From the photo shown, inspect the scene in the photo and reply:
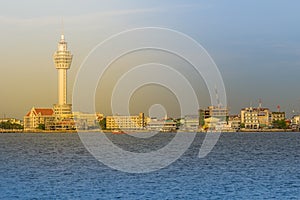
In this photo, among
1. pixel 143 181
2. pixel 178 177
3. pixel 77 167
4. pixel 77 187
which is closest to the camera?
pixel 77 187

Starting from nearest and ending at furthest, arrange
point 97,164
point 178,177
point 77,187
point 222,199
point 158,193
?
point 222,199 < point 158,193 < point 77,187 < point 178,177 < point 97,164

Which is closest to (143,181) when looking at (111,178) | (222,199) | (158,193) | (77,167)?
(111,178)

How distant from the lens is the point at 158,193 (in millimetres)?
45438

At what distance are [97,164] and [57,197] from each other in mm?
28789

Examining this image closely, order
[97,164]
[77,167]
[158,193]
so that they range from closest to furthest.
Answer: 1. [158,193]
2. [77,167]
3. [97,164]

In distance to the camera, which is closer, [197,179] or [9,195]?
[9,195]

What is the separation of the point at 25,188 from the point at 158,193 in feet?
31.2

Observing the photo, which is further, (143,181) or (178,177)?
(178,177)

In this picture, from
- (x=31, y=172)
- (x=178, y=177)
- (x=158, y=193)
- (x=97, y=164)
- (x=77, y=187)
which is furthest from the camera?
(x=97, y=164)

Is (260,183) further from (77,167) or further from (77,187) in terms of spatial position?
(77,167)

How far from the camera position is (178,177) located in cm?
5638

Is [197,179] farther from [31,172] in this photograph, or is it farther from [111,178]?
[31,172]

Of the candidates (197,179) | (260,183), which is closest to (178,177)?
(197,179)

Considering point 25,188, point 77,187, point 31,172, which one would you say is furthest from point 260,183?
point 31,172
